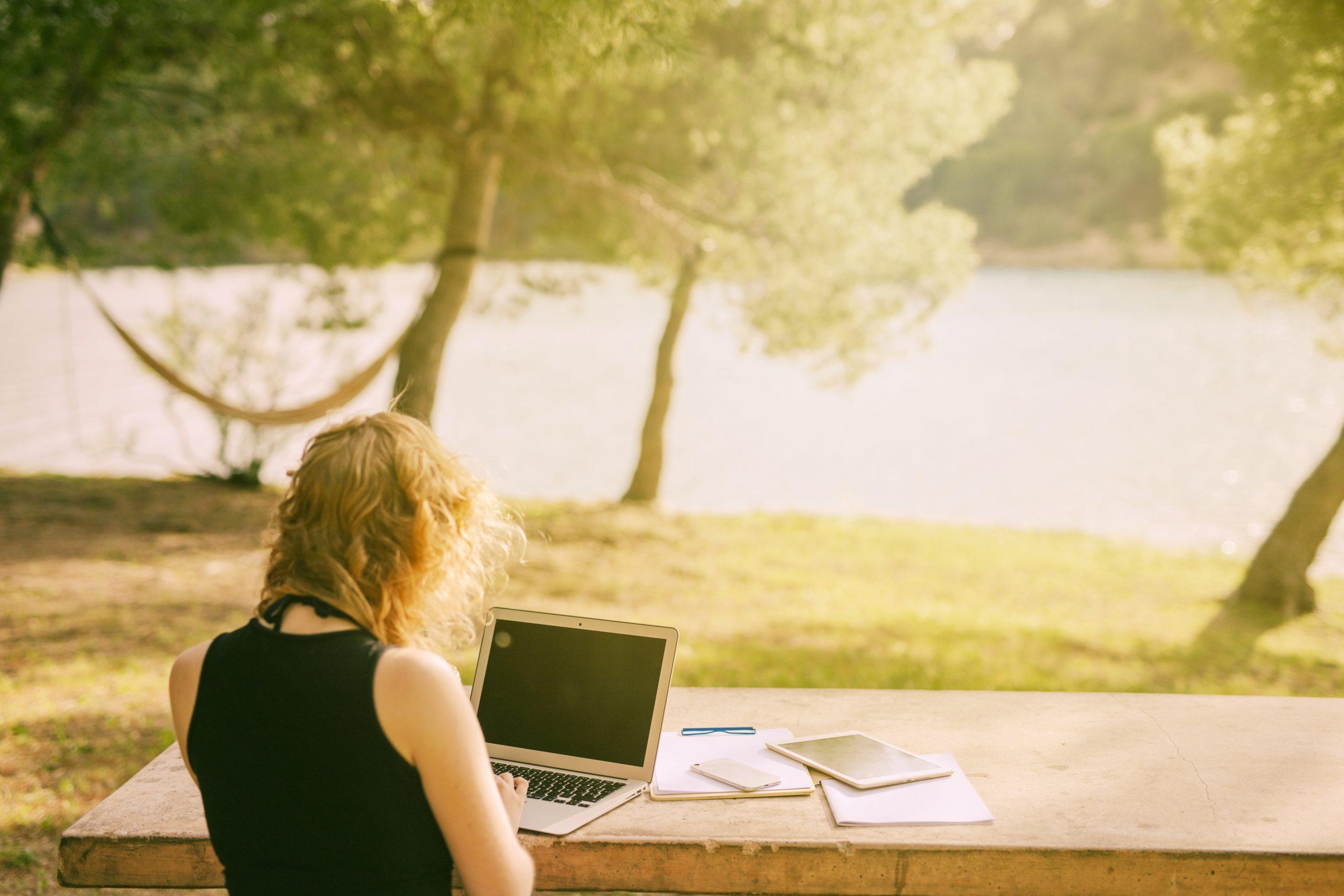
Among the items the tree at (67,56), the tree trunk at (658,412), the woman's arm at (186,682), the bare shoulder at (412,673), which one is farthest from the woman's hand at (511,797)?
the tree trunk at (658,412)

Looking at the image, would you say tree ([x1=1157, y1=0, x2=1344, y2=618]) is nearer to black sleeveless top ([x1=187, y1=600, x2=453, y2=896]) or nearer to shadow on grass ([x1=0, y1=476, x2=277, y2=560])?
black sleeveless top ([x1=187, y1=600, x2=453, y2=896])

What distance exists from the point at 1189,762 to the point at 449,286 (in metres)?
6.80

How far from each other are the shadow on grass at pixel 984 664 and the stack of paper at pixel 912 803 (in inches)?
119

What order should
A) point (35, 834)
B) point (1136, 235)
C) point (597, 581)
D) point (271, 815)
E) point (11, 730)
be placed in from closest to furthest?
point (271, 815)
point (35, 834)
point (11, 730)
point (597, 581)
point (1136, 235)

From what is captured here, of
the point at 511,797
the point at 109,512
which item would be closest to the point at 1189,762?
the point at 511,797

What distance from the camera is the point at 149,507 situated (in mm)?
8922

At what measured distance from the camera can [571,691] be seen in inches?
80.5

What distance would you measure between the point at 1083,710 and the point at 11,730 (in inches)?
163

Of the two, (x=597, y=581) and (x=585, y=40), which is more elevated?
(x=585, y=40)

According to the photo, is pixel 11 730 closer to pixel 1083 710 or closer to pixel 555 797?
pixel 555 797

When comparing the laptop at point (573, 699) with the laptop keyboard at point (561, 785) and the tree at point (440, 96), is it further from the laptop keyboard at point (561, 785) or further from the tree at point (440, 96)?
the tree at point (440, 96)

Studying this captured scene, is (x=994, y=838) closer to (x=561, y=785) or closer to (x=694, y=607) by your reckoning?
(x=561, y=785)

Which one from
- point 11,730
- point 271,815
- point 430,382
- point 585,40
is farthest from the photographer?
point 430,382

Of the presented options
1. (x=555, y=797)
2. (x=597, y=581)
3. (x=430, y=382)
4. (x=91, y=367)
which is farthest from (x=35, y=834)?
(x=91, y=367)
